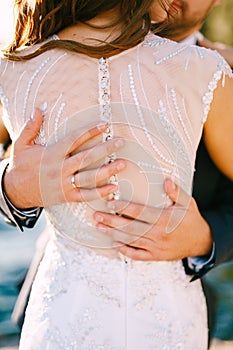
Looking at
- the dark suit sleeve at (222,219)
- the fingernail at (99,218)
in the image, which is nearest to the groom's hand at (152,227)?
the fingernail at (99,218)

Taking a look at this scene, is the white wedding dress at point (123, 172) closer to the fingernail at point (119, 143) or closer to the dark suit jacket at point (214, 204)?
the fingernail at point (119, 143)

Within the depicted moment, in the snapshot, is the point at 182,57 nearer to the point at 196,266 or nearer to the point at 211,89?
the point at 211,89

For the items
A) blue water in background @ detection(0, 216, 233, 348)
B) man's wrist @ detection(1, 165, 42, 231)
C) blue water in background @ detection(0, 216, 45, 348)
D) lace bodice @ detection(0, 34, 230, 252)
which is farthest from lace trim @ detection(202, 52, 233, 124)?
blue water in background @ detection(0, 216, 45, 348)

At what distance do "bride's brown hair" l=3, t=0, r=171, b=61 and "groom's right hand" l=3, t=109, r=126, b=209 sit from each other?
192mm

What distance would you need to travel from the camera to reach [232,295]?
17.8 feet

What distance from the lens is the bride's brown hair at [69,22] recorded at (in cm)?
204

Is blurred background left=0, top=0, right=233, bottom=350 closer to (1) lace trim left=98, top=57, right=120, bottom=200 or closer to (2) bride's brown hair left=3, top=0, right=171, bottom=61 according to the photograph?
(2) bride's brown hair left=3, top=0, right=171, bottom=61

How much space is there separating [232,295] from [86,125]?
11.7 ft

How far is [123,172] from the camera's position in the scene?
209 cm

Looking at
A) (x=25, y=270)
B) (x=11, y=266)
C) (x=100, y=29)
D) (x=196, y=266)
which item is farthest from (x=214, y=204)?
(x=11, y=266)

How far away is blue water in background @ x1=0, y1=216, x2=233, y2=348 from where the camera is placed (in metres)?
4.76

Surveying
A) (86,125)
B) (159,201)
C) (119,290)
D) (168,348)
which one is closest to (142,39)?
(86,125)

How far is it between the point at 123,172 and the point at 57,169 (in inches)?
7.0

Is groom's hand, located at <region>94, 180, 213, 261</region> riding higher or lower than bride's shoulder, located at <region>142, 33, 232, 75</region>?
lower
